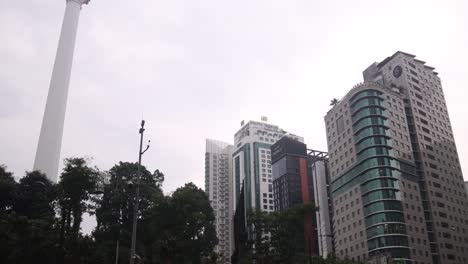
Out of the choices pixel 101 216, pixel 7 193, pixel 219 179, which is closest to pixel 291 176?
pixel 219 179

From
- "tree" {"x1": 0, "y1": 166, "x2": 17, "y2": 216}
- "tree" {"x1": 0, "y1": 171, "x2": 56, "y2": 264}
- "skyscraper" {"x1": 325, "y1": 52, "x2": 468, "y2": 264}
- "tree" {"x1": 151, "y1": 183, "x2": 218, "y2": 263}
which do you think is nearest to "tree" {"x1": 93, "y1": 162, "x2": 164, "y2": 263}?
"tree" {"x1": 151, "y1": 183, "x2": 218, "y2": 263}

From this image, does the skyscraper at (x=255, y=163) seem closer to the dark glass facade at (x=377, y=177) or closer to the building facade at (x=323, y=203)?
the building facade at (x=323, y=203)

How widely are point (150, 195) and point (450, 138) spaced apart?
77.7 metres

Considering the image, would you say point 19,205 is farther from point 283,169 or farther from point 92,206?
point 283,169

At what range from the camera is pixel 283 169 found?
459 feet

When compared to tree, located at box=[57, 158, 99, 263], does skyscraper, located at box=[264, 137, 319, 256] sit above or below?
above

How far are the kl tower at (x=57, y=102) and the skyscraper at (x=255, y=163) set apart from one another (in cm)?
6820

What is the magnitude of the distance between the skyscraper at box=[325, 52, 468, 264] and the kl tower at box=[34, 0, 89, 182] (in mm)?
64808

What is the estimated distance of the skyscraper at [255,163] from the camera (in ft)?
522

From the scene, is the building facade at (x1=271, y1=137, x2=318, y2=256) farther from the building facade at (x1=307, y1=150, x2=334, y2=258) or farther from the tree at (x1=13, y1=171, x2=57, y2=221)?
the tree at (x1=13, y1=171, x2=57, y2=221)

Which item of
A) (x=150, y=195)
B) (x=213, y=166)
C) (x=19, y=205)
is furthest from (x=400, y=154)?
(x=213, y=166)

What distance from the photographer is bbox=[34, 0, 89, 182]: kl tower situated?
10631 centimetres

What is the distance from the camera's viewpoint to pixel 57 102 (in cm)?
11131

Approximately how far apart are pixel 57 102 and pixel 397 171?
261 feet
